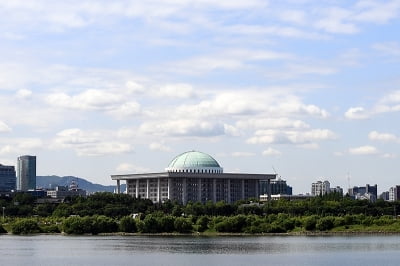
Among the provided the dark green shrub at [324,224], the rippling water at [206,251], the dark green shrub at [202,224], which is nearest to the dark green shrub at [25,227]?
the rippling water at [206,251]

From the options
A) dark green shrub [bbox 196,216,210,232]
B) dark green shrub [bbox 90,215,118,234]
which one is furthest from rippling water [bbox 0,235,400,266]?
dark green shrub [bbox 90,215,118,234]

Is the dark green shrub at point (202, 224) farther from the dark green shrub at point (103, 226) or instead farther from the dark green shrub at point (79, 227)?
the dark green shrub at point (79, 227)

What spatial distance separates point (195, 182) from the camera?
184 m

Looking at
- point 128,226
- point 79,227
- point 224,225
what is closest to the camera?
point 224,225

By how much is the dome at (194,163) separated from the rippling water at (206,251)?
9493 centimetres

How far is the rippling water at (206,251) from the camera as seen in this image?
5988 centimetres

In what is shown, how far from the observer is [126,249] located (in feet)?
236

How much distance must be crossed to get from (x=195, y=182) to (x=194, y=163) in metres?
4.14

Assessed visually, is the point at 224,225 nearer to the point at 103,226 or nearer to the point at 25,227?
the point at 103,226

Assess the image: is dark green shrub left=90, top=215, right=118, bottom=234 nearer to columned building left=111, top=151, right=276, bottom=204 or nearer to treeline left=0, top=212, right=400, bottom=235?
treeline left=0, top=212, right=400, bottom=235

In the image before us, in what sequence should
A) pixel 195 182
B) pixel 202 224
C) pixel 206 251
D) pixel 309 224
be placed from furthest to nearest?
pixel 195 182 → pixel 202 224 → pixel 309 224 → pixel 206 251

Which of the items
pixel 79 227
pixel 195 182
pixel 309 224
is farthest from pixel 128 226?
pixel 195 182

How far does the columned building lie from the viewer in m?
182

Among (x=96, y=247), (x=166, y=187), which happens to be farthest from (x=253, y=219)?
(x=166, y=187)
